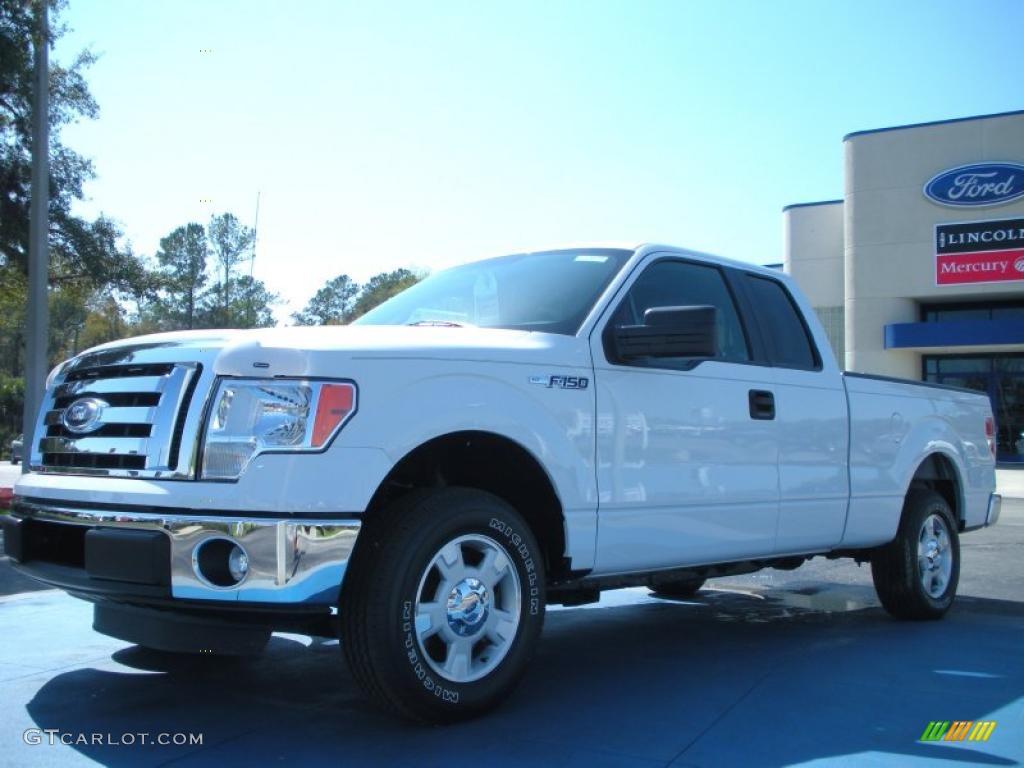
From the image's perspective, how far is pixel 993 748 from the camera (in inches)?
149

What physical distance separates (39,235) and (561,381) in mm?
11121

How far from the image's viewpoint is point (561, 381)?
422cm

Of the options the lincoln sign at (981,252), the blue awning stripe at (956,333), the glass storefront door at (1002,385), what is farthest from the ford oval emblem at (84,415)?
the glass storefront door at (1002,385)

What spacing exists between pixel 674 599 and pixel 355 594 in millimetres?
4394

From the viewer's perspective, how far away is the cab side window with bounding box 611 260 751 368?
478cm

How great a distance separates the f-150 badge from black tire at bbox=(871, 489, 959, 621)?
3.11 metres

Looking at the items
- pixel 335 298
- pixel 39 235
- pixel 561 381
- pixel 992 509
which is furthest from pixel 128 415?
pixel 335 298

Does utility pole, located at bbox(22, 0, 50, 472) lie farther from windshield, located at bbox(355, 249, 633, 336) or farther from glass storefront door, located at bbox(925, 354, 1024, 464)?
glass storefront door, located at bbox(925, 354, 1024, 464)

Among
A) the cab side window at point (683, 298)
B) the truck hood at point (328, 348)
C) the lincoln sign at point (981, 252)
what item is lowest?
the truck hood at point (328, 348)

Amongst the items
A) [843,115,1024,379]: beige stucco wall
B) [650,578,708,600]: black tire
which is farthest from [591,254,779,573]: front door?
[843,115,1024,379]: beige stucco wall

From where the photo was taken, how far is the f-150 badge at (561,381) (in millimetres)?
4133

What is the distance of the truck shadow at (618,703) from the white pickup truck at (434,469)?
0.30 meters

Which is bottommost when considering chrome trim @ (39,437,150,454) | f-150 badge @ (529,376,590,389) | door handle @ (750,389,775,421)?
chrome trim @ (39,437,150,454)

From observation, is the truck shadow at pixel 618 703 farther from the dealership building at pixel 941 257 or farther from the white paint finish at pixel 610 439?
the dealership building at pixel 941 257
